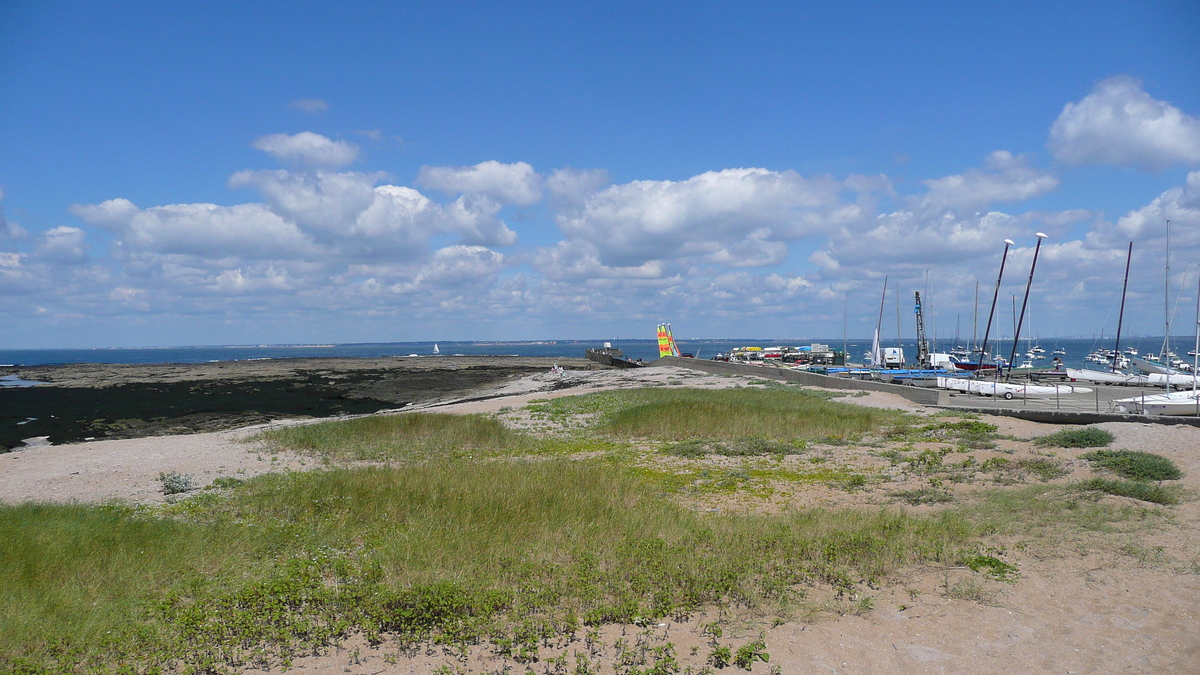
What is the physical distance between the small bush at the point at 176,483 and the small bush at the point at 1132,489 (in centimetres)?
1668

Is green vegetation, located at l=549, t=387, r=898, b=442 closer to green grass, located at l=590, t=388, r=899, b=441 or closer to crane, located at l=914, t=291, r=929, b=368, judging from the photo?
green grass, located at l=590, t=388, r=899, b=441

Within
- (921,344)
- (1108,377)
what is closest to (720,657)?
(1108,377)

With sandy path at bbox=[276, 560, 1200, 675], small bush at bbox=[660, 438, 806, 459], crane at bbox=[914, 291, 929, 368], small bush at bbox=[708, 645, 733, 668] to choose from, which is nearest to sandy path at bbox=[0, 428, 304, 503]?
small bush at bbox=[660, 438, 806, 459]

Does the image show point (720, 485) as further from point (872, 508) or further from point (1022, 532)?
point (1022, 532)

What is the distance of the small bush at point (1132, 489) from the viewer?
11.4 metres

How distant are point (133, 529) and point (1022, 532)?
12.3 meters

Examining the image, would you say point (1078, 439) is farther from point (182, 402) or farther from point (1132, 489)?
point (182, 402)

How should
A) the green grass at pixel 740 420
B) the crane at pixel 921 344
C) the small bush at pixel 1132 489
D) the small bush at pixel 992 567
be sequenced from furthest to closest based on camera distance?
the crane at pixel 921 344 < the green grass at pixel 740 420 < the small bush at pixel 1132 489 < the small bush at pixel 992 567

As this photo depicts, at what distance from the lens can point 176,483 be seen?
43.9ft

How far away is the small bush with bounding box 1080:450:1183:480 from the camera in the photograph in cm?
1319

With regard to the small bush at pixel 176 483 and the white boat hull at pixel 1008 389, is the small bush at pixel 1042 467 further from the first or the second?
the small bush at pixel 176 483

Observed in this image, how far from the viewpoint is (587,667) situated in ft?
18.9

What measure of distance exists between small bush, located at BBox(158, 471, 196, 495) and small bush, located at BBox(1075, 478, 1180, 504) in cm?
1668

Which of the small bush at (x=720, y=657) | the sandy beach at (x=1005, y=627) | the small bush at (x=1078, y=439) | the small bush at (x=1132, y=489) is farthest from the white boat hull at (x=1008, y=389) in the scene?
the small bush at (x=720, y=657)
